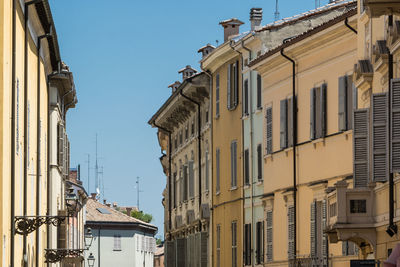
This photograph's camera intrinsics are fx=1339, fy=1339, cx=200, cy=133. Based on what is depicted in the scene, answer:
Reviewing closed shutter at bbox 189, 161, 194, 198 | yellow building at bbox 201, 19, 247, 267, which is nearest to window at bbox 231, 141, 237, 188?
yellow building at bbox 201, 19, 247, 267

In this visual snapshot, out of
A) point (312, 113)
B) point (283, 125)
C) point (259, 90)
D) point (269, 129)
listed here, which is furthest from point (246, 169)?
point (312, 113)

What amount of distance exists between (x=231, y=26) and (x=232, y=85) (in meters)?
6.46

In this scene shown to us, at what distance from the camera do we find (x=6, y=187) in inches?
996

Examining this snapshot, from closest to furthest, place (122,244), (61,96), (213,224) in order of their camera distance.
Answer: (61,96), (213,224), (122,244)

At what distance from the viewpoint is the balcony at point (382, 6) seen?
21844 mm

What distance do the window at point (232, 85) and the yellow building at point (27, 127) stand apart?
6569 millimetres

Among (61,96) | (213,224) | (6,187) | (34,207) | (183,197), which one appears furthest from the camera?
(183,197)

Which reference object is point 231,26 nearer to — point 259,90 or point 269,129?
point 259,90

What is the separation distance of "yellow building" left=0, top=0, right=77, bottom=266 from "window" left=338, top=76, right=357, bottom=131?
8.03 metres

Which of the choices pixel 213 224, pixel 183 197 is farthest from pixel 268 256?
pixel 183 197

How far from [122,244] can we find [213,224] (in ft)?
205

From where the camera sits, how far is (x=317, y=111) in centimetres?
3906

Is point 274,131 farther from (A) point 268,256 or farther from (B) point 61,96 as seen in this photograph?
(B) point 61,96

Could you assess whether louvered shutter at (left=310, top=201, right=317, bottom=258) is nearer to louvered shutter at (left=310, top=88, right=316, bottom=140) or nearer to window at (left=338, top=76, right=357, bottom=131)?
louvered shutter at (left=310, top=88, right=316, bottom=140)
